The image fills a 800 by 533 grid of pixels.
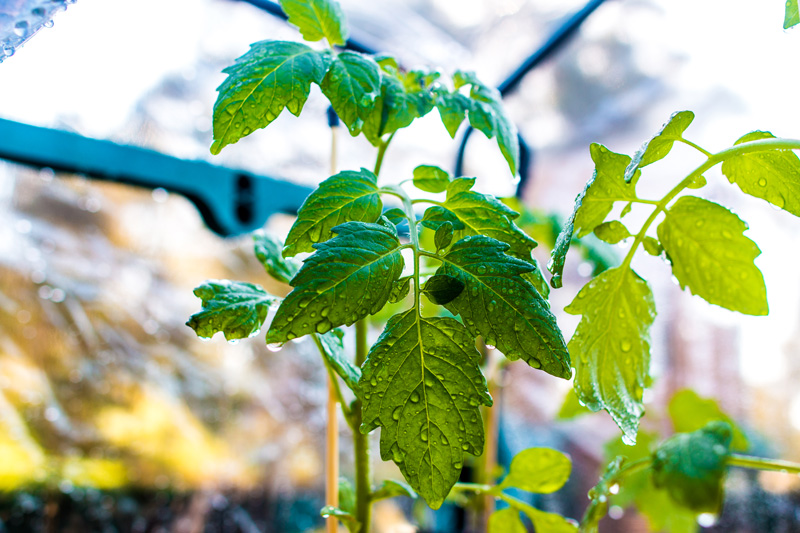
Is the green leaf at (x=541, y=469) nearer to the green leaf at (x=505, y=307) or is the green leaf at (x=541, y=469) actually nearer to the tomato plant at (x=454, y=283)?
the tomato plant at (x=454, y=283)

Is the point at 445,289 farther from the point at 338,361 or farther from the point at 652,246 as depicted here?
the point at 652,246

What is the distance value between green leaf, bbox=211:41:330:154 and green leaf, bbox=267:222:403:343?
93 millimetres

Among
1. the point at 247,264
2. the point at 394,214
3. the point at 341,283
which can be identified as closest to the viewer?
the point at 341,283

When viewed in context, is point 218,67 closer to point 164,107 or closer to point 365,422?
point 164,107

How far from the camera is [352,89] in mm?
335

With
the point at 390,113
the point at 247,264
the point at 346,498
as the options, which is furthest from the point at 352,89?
the point at 247,264

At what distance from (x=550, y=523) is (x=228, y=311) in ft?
1.15

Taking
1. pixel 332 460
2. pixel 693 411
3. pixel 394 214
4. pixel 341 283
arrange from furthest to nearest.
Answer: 1. pixel 693 411
2. pixel 332 460
3. pixel 394 214
4. pixel 341 283

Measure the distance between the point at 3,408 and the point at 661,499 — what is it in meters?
1.28

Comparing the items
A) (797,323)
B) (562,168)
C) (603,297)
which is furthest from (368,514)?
(562,168)

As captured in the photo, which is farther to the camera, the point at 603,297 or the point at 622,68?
the point at 622,68

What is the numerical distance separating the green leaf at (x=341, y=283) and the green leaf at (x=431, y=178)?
0.44 feet

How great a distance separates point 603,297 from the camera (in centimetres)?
38

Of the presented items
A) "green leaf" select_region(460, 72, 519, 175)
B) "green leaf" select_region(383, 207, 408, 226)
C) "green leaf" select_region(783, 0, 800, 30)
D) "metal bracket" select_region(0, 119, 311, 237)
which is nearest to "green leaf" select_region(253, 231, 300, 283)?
"green leaf" select_region(383, 207, 408, 226)
